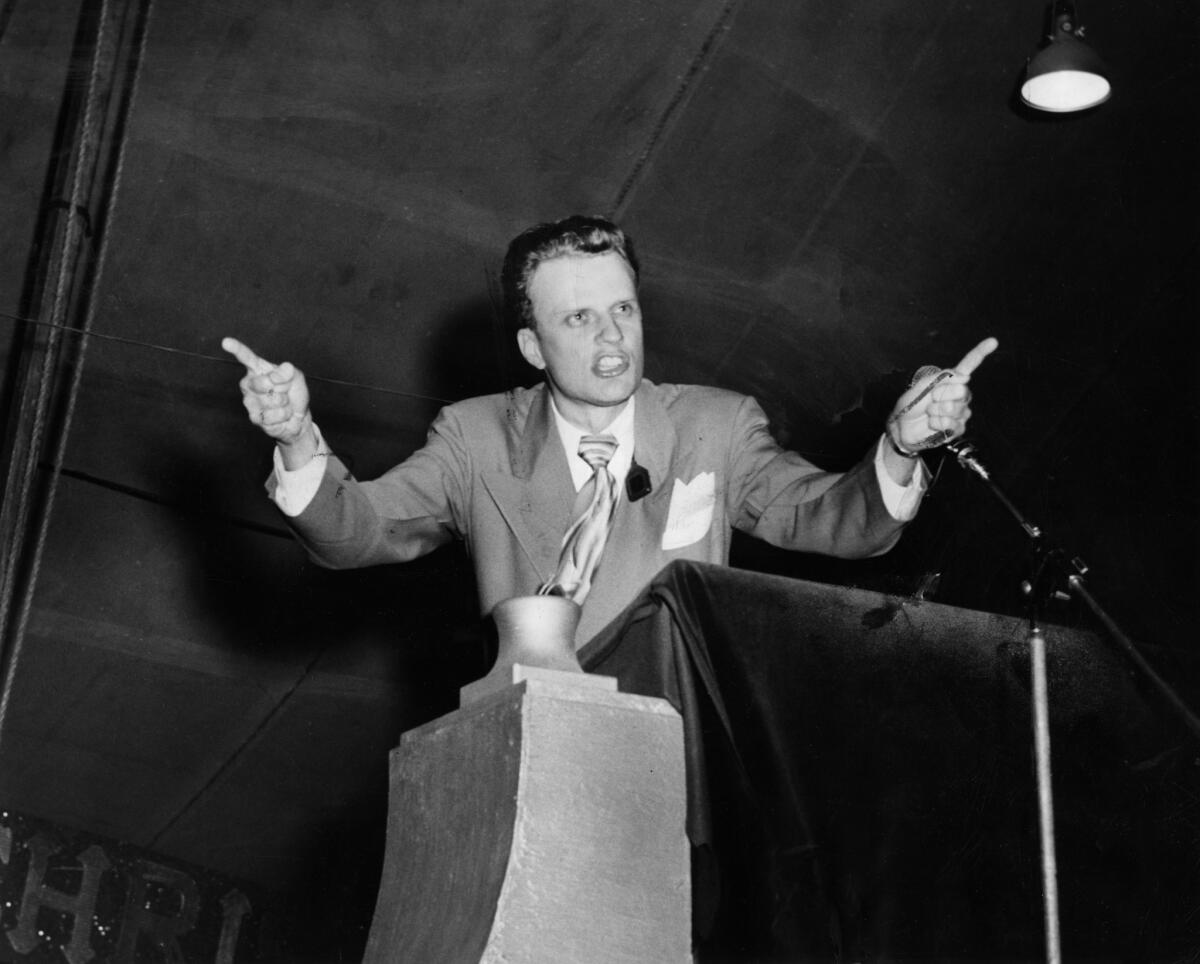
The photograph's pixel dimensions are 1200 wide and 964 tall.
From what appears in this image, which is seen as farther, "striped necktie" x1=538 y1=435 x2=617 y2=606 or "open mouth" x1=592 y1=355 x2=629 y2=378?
"open mouth" x1=592 y1=355 x2=629 y2=378

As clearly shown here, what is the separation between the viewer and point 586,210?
6059mm

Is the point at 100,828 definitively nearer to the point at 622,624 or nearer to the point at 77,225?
the point at 77,225

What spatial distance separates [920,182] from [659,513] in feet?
12.2

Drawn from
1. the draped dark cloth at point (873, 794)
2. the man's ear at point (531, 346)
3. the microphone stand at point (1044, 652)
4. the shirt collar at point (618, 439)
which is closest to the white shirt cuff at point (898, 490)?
the microphone stand at point (1044, 652)

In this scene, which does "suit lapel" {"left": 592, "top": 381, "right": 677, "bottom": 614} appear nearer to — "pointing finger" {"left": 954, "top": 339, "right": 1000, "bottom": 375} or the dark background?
"pointing finger" {"left": 954, "top": 339, "right": 1000, "bottom": 375}

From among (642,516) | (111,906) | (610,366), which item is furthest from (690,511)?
(111,906)

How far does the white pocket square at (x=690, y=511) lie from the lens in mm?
2584

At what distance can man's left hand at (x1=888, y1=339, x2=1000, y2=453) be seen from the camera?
2127 millimetres

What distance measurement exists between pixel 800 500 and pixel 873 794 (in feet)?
2.75

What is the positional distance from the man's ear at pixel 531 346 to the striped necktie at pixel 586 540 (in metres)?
0.85

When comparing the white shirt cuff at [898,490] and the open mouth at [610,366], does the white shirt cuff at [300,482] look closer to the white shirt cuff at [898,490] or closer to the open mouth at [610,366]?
the open mouth at [610,366]

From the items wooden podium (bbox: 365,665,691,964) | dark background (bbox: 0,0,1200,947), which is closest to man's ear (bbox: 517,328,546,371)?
wooden podium (bbox: 365,665,691,964)

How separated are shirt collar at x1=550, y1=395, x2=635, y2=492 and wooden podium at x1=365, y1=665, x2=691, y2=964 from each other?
834 millimetres

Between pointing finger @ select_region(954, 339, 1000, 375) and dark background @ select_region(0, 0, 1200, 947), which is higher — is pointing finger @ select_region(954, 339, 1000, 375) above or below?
below
